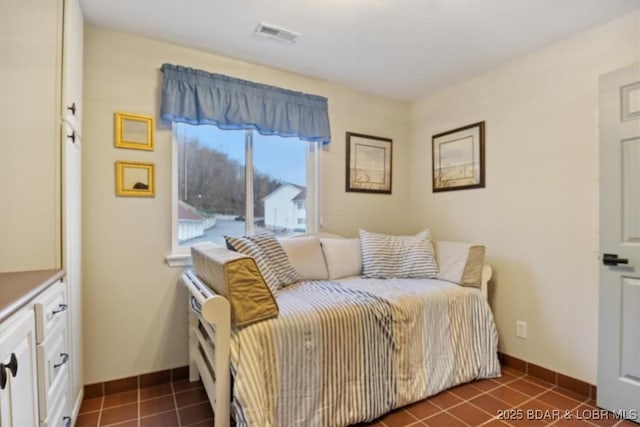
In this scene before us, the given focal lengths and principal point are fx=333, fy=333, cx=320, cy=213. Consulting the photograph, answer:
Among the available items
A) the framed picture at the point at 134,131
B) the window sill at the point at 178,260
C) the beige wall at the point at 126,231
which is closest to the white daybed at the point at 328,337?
the window sill at the point at 178,260

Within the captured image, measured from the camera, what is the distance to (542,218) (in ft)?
7.72

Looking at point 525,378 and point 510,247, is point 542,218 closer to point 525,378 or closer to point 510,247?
point 510,247

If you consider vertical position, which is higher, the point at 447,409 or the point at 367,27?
the point at 367,27

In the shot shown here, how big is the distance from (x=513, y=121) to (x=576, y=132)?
0.45 m

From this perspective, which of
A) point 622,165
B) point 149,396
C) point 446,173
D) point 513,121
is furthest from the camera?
point 446,173

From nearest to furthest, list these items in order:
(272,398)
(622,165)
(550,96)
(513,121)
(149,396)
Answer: (272,398) → (622,165) → (149,396) → (550,96) → (513,121)

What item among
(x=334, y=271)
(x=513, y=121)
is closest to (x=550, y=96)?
(x=513, y=121)

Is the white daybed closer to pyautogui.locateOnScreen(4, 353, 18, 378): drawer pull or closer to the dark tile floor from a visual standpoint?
the dark tile floor

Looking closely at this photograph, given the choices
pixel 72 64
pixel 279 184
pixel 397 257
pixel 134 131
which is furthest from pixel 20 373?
pixel 397 257

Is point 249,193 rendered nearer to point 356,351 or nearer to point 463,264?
point 356,351

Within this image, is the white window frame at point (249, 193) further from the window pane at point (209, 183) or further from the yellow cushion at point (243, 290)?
the yellow cushion at point (243, 290)

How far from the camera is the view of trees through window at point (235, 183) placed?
2.48m

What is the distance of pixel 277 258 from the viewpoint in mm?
2229

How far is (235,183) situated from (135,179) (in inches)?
27.8
